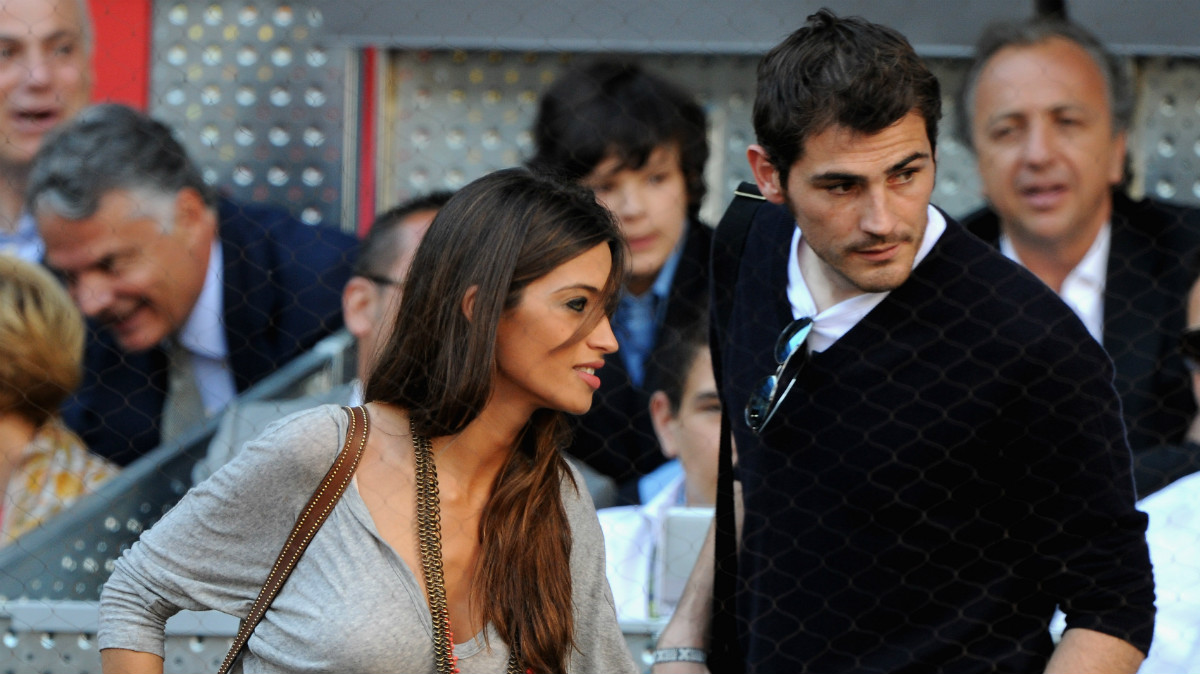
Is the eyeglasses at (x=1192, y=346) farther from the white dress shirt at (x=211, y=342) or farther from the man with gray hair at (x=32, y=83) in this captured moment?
the man with gray hair at (x=32, y=83)

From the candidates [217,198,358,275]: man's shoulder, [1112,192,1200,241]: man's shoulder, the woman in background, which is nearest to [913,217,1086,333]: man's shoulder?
[1112,192,1200,241]: man's shoulder

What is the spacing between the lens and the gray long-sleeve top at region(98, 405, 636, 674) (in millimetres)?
1285

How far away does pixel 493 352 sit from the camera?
1.36 metres

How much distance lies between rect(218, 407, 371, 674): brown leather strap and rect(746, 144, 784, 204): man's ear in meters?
0.57

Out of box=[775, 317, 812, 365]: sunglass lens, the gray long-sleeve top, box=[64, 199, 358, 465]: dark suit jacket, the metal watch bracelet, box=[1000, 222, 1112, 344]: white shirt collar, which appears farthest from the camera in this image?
box=[64, 199, 358, 465]: dark suit jacket

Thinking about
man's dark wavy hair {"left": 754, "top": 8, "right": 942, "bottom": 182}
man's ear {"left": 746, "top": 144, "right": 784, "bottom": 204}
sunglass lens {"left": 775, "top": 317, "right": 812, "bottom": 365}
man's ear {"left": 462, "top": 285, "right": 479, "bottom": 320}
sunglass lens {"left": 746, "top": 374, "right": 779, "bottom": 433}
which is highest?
man's dark wavy hair {"left": 754, "top": 8, "right": 942, "bottom": 182}

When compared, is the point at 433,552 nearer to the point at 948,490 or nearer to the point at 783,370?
the point at 783,370

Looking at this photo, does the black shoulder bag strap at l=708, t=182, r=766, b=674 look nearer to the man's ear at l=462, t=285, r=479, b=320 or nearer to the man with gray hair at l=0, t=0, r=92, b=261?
the man's ear at l=462, t=285, r=479, b=320

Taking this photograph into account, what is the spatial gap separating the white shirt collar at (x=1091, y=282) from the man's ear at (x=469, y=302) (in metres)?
1.28

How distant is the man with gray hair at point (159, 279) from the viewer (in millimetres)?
2410

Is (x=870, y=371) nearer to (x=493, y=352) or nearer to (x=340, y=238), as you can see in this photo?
(x=493, y=352)

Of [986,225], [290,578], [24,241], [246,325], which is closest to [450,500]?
[290,578]

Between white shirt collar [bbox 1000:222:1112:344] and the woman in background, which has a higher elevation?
white shirt collar [bbox 1000:222:1112:344]

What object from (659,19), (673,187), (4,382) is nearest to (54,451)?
(4,382)
